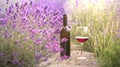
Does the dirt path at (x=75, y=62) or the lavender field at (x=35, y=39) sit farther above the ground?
the lavender field at (x=35, y=39)

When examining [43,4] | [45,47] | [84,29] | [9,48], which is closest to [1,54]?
[9,48]

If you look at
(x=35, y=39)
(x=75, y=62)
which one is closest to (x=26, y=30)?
(x=35, y=39)

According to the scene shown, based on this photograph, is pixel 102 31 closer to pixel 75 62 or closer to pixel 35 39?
pixel 75 62

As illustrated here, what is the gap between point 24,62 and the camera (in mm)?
3621

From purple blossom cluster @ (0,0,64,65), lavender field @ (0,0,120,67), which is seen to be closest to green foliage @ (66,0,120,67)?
lavender field @ (0,0,120,67)

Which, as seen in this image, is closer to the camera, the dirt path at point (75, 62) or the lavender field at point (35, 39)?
the lavender field at point (35, 39)

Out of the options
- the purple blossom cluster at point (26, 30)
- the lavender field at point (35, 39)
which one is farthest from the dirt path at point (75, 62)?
the purple blossom cluster at point (26, 30)

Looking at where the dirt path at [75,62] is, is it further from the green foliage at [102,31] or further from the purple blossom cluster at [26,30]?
the purple blossom cluster at [26,30]

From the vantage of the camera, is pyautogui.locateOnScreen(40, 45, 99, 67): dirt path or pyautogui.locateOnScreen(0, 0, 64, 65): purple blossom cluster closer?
pyautogui.locateOnScreen(0, 0, 64, 65): purple blossom cluster

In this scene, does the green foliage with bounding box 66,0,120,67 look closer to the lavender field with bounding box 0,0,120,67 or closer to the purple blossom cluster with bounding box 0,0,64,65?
the lavender field with bounding box 0,0,120,67

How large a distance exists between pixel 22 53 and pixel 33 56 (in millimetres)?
129

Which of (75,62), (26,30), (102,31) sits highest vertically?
(26,30)

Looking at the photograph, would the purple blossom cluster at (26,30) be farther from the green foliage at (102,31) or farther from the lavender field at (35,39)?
the green foliage at (102,31)

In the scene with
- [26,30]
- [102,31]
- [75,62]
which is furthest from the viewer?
[102,31]
